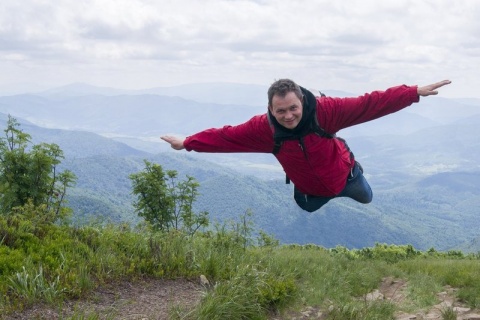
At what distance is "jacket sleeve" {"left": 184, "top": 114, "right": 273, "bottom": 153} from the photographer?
19.3ft

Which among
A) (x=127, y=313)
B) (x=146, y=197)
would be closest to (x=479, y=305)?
(x=127, y=313)

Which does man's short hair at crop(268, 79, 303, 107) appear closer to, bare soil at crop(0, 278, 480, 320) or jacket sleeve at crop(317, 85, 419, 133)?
jacket sleeve at crop(317, 85, 419, 133)

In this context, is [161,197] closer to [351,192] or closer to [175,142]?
[351,192]

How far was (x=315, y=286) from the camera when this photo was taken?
7.02 metres

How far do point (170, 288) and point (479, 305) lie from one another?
4.17m

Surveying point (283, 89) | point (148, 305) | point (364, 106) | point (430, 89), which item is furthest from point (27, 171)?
point (430, 89)

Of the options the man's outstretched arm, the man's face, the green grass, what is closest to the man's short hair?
the man's face

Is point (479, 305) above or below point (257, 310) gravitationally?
below

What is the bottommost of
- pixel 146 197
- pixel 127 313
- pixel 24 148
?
pixel 146 197

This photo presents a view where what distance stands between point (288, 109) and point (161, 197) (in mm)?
17162

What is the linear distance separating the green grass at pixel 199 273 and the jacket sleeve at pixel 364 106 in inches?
81.0

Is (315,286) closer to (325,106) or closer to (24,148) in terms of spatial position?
(325,106)

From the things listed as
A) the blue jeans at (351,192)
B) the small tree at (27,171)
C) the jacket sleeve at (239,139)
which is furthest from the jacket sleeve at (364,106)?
the small tree at (27,171)

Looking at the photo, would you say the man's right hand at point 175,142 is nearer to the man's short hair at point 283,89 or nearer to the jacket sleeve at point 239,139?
the jacket sleeve at point 239,139
